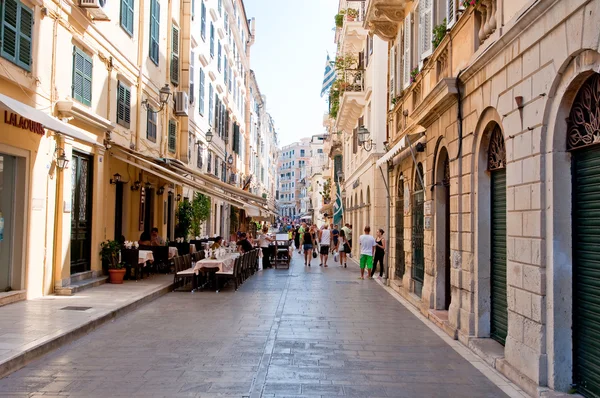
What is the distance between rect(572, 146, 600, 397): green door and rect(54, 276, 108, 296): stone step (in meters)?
10.0

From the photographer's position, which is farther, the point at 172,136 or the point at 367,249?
the point at 172,136

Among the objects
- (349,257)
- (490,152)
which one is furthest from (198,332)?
(349,257)

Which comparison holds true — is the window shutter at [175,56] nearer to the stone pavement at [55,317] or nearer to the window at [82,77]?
the window at [82,77]

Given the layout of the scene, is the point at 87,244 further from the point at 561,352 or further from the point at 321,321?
the point at 561,352

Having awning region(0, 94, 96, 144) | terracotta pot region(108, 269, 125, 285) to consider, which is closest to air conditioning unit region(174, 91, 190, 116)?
terracotta pot region(108, 269, 125, 285)

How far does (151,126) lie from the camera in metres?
19.9

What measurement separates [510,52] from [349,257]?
24.4 m

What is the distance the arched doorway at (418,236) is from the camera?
44.2ft

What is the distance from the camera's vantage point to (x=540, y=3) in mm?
6062

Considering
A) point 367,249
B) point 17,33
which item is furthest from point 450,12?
point 367,249

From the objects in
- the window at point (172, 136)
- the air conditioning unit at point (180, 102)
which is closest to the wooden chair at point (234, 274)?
the window at point (172, 136)

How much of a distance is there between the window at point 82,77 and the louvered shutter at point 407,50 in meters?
7.82

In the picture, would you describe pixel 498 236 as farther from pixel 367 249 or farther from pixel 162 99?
pixel 162 99

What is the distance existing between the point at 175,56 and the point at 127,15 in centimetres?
569
